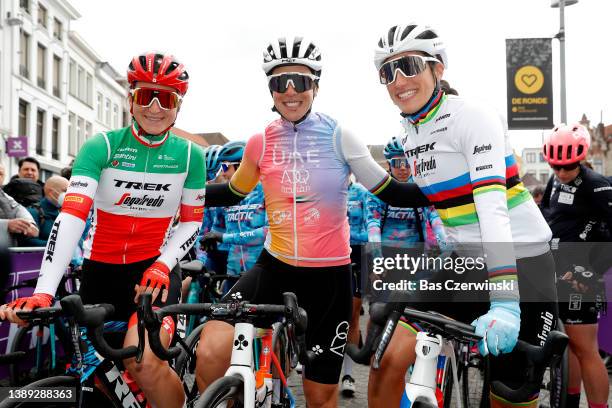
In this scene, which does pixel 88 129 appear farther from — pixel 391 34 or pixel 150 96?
pixel 391 34

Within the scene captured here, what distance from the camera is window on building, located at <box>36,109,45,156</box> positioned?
34.0 metres

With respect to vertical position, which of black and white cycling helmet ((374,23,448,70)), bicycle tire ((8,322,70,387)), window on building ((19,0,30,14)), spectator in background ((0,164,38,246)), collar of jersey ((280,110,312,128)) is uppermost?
window on building ((19,0,30,14))

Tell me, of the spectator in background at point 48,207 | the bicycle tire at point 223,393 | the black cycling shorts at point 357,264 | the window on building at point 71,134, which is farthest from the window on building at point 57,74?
the bicycle tire at point 223,393

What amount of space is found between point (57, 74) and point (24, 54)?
537cm

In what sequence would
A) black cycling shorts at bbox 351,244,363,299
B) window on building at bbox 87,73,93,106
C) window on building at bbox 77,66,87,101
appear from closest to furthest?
black cycling shorts at bbox 351,244,363,299 < window on building at bbox 77,66,87,101 < window on building at bbox 87,73,93,106

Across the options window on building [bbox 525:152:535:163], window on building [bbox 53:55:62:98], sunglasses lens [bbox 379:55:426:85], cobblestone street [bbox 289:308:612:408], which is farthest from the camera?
window on building [bbox 525:152:535:163]

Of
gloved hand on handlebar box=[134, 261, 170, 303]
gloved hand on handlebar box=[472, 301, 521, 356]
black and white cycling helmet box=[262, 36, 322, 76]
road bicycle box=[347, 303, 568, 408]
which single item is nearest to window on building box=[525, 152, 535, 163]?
black and white cycling helmet box=[262, 36, 322, 76]

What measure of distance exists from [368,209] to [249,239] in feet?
4.54

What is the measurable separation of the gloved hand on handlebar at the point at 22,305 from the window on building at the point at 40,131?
114ft

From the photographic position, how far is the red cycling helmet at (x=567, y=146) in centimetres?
448

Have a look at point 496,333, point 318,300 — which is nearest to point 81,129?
point 318,300

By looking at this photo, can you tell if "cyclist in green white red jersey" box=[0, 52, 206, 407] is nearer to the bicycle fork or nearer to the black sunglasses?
the black sunglasses

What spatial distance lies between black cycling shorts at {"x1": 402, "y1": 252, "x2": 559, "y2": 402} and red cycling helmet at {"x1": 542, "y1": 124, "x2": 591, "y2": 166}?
7.03ft

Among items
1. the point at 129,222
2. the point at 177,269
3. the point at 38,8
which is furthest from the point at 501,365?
the point at 38,8
